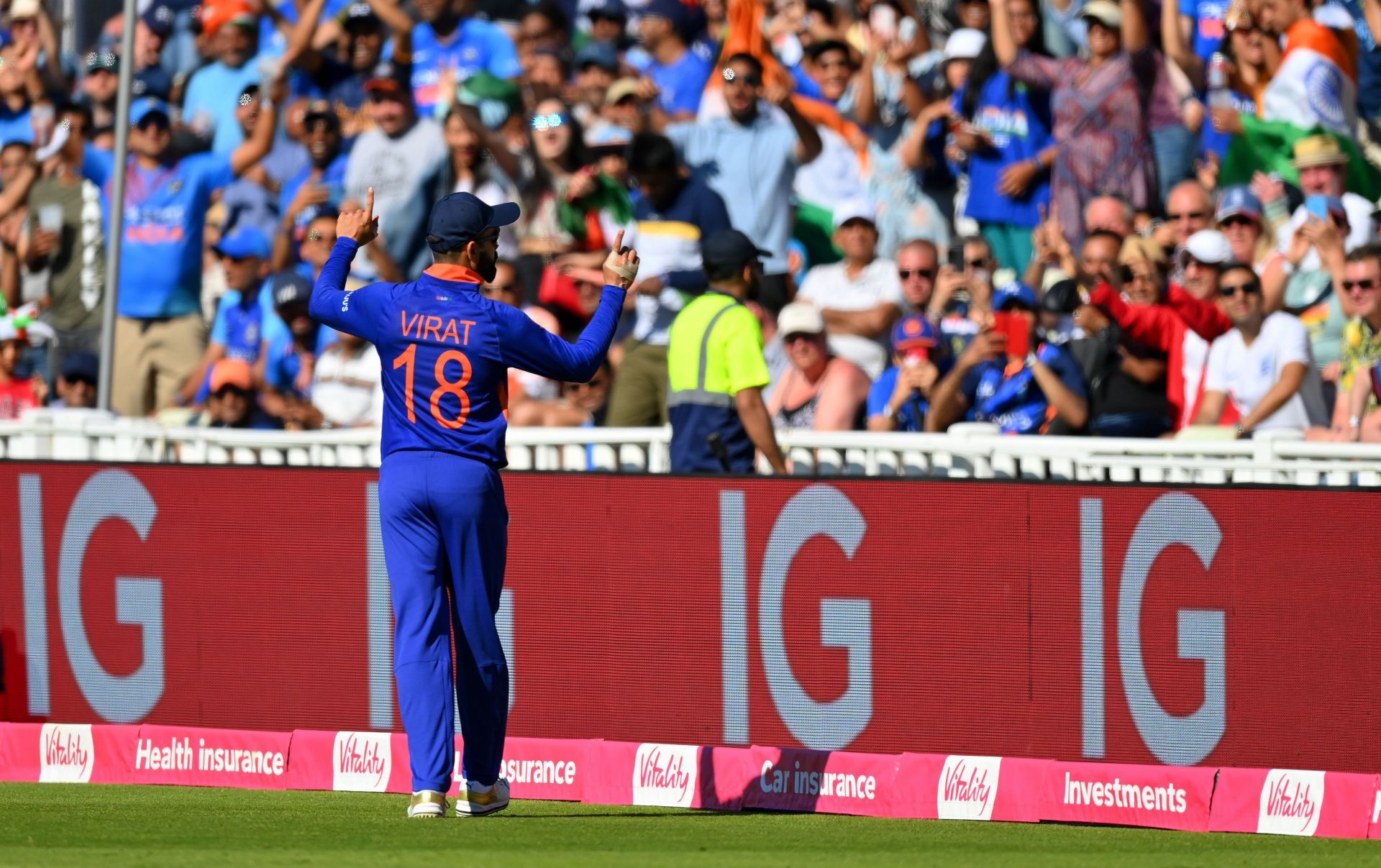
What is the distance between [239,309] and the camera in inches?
606

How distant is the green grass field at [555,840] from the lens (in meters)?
6.63

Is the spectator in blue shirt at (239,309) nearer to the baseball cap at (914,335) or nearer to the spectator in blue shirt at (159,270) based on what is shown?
the spectator in blue shirt at (159,270)

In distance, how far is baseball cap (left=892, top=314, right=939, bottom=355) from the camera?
1191 centimetres

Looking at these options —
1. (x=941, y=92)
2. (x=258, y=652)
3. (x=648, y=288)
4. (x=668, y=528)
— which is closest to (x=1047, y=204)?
(x=941, y=92)

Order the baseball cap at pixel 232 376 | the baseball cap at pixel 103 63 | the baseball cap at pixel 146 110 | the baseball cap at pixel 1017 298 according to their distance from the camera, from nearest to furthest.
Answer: the baseball cap at pixel 1017 298 → the baseball cap at pixel 232 376 → the baseball cap at pixel 146 110 → the baseball cap at pixel 103 63

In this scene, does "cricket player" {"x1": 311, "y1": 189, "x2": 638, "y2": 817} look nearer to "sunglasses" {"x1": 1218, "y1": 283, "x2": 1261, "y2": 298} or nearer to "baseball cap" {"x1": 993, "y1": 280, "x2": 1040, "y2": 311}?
"sunglasses" {"x1": 1218, "y1": 283, "x2": 1261, "y2": 298}

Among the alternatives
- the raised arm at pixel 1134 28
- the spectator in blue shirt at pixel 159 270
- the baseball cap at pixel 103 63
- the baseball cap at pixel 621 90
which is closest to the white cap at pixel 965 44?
the raised arm at pixel 1134 28

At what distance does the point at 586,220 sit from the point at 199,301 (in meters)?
3.32

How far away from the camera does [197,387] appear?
15.0 m

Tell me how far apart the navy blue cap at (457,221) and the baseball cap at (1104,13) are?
6410mm

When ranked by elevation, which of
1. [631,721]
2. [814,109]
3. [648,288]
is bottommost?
[631,721]

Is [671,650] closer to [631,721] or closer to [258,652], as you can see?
[631,721]

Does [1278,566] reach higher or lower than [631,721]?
higher

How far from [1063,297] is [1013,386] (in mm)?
682
